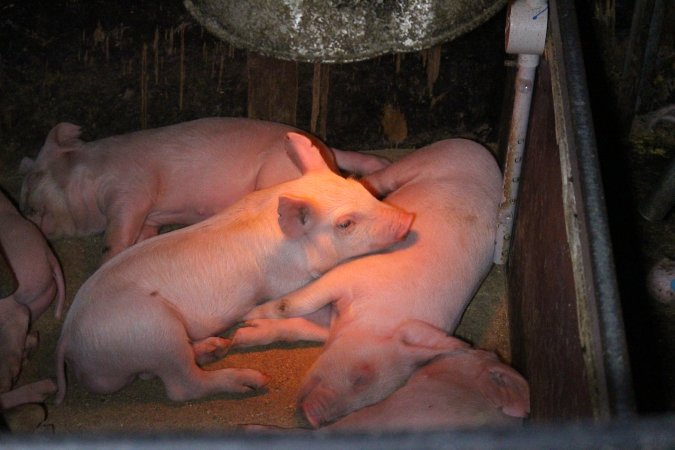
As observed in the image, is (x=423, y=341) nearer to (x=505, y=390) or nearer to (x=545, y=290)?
(x=505, y=390)

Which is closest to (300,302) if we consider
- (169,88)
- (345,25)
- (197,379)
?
(197,379)

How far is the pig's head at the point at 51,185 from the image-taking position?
3.53 meters

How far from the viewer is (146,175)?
138 inches

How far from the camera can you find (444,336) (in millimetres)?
2738

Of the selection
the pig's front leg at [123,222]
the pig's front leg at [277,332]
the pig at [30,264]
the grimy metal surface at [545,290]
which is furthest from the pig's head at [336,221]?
the pig at [30,264]

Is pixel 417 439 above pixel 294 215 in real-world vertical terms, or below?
above

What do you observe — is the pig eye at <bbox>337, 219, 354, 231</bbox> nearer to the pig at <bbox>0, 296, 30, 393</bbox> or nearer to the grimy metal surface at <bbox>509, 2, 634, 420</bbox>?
the grimy metal surface at <bbox>509, 2, 634, 420</bbox>

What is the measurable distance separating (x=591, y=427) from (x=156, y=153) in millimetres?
2841

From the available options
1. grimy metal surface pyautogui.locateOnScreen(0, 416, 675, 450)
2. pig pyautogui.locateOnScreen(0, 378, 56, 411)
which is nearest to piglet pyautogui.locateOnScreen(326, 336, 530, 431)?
pig pyautogui.locateOnScreen(0, 378, 56, 411)

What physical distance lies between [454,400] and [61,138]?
6.73ft

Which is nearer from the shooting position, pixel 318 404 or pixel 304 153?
pixel 318 404

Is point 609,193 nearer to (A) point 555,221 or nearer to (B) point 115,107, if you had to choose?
(A) point 555,221

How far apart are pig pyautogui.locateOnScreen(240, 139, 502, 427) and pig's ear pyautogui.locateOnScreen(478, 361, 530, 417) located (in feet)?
0.64

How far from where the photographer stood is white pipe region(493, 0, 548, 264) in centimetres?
266
